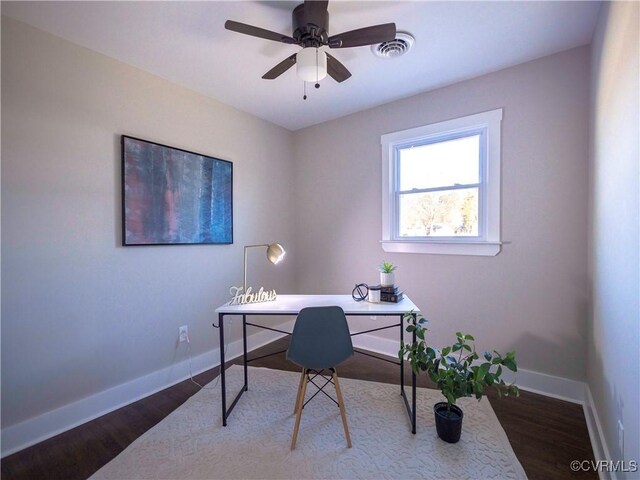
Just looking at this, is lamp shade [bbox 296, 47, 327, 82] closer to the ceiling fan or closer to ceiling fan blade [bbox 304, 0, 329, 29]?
the ceiling fan

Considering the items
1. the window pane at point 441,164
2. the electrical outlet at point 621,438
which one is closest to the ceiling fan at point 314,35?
the window pane at point 441,164

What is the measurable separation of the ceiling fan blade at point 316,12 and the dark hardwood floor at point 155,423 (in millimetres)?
2699

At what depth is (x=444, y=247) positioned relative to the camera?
267cm

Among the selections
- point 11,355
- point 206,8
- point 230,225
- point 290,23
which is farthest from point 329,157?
point 11,355

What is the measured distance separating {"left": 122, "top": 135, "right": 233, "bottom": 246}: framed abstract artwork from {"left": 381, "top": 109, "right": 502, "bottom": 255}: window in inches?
66.3

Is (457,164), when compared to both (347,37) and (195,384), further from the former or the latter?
(195,384)

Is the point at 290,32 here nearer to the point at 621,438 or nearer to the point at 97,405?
the point at 621,438

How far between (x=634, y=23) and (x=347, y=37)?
120cm

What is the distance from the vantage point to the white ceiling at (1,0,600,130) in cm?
170

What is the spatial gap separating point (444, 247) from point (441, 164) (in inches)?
31.6

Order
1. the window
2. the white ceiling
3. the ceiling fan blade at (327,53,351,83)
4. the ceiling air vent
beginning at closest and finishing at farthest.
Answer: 1. the white ceiling
2. the ceiling fan blade at (327,53,351,83)
3. the ceiling air vent
4. the window

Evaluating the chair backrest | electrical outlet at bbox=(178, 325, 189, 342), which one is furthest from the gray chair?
electrical outlet at bbox=(178, 325, 189, 342)

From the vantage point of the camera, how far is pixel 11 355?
1.74m

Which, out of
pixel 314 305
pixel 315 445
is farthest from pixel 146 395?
pixel 314 305
